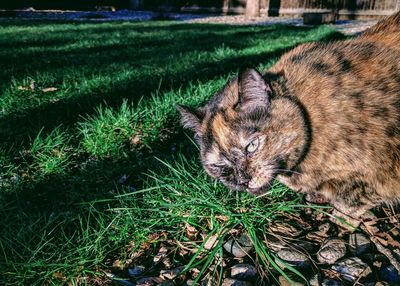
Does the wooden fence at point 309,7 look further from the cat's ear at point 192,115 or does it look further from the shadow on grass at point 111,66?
the cat's ear at point 192,115

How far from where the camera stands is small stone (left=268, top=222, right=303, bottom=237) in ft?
5.78

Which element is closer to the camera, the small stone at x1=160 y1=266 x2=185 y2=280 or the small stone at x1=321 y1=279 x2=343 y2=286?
the small stone at x1=321 y1=279 x2=343 y2=286

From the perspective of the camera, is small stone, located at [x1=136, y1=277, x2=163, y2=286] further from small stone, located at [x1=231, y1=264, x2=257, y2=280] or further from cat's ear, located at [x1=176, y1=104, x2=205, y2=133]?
cat's ear, located at [x1=176, y1=104, x2=205, y2=133]

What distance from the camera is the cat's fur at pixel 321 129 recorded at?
1760mm

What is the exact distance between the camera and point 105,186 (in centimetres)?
233

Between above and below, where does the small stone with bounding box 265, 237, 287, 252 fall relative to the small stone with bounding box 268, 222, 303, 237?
below

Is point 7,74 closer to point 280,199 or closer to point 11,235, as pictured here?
point 11,235

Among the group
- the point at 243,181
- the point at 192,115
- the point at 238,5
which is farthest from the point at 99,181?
the point at 238,5

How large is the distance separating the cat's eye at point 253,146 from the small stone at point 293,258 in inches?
21.9

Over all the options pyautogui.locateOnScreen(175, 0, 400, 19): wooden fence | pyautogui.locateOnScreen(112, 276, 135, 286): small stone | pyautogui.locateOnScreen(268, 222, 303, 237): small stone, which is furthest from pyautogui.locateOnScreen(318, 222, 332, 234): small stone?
pyautogui.locateOnScreen(175, 0, 400, 19): wooden fence

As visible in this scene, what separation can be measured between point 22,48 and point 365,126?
7252 mm

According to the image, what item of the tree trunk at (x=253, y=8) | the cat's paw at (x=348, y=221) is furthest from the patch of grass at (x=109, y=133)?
the tree trunk at (x=253, y=8)

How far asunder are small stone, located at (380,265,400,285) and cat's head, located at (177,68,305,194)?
0.68 meters

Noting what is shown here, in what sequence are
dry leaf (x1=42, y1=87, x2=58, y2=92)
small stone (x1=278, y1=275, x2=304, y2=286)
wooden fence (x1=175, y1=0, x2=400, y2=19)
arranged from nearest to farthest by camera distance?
1. small stone (x1=278, y1=275, x2=304, y2=286)
2. dry leaf (x1=42, y1=87, x2=58, y2=92)
3. wooden fence (x1=175, y1=0, x2=400, y2=19)
